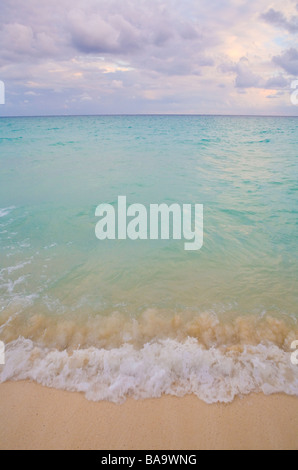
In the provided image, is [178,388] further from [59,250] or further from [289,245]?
[289,245]

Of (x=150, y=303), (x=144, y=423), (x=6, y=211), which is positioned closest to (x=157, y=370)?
(x=144, y=423)

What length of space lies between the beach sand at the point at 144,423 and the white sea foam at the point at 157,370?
0.39 feet

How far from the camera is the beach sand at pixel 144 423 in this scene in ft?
8.57

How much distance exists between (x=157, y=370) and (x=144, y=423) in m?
0.62

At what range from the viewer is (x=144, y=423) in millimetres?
2760

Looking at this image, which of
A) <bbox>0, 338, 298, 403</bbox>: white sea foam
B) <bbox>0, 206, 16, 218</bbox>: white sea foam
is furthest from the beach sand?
<bbox>0, 206, 16, 218</bbox>: white sea foam

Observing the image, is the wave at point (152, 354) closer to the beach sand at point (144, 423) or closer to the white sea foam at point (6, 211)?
the beach sand at point (144, 423)

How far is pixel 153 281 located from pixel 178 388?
242 centimetres

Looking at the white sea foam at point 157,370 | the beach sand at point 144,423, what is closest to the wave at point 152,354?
the white sea foam at point 157,370

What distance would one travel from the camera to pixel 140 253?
21.1 feet

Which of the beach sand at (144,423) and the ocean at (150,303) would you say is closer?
the beach sand at (144,423)

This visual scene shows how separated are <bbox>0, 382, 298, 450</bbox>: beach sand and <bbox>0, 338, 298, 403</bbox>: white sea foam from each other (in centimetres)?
12
